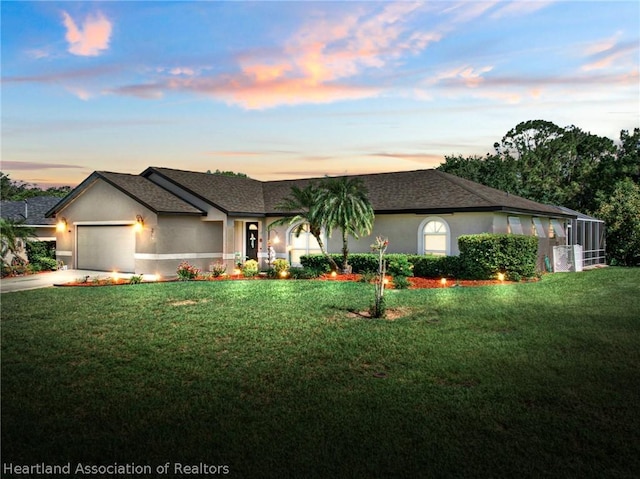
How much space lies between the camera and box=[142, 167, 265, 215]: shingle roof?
80.5ft

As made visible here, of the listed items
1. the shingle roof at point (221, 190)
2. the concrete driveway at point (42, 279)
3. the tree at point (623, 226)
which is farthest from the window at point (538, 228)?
the concrete driveway at point (42, 279)

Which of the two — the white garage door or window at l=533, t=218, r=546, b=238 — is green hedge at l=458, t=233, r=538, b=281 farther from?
the white garage door

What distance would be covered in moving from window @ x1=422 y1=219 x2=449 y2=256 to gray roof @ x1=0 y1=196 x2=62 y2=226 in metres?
20.7

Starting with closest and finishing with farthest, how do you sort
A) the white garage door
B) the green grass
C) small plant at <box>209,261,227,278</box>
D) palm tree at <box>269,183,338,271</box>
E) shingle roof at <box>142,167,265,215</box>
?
the green grass, palm tree at <box>269,183,338,271</box>, small plant at <box>209,261,227,278</box>, the white garage door, shingle roof at <box>142,167,265,215</box>

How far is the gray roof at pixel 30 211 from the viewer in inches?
1133

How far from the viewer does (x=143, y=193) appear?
23312mm

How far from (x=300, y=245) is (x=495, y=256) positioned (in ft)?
32.6

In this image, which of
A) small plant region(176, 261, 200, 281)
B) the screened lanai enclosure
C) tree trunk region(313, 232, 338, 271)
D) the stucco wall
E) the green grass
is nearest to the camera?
the green grass

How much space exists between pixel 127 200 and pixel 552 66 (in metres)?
18.5

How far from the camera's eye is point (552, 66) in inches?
733

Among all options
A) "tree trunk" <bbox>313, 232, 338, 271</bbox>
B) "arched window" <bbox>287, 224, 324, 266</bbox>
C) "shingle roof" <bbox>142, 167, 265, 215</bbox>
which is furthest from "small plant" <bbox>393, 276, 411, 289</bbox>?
"shingle roof" <bbox>142, 167, 265, 215</bbox>

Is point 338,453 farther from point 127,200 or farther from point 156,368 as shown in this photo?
point 127,200

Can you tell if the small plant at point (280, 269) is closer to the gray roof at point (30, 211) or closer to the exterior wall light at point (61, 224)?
the exterior wall light at point (61, 224)

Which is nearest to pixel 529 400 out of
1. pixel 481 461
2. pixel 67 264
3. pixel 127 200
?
pixel 481 461
